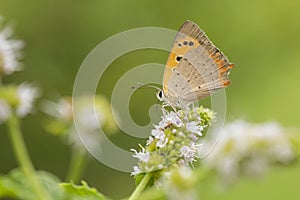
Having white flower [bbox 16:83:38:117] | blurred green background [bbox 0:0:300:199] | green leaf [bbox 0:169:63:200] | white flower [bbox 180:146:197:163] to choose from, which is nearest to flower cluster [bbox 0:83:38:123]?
white flower [bbox 16:83:38:117]

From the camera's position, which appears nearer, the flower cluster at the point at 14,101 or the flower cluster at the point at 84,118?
the flower cluster at the point at 14,101

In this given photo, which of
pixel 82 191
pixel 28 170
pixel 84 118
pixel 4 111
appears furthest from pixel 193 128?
pixel 84 118

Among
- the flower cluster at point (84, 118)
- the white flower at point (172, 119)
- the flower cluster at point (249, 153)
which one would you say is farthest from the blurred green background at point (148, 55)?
the white flower at point (172, 119)

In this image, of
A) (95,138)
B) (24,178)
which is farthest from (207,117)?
(95,138)

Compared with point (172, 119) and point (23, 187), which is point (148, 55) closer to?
point (23, 187)

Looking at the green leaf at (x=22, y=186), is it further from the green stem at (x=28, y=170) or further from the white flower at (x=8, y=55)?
the white flower at (x=8, y=55)
